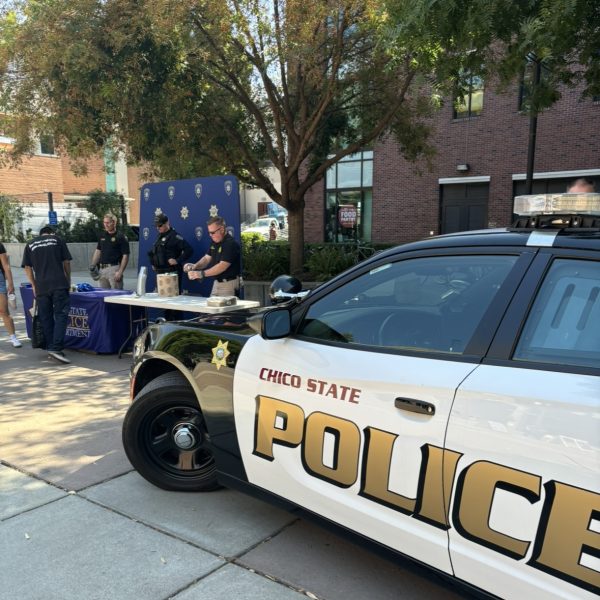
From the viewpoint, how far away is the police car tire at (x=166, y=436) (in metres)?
3.33

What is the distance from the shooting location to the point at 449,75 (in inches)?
238

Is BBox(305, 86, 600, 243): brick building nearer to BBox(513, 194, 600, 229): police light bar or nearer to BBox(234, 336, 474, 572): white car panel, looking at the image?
BBox(513, 194, 600, 229): police light bar

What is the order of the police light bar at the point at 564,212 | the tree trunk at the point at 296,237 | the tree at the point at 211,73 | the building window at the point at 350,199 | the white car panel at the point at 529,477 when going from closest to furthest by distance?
the white car panel at the point at 529,477, the police light bar at the point at 564,212, the tree at the point at 211,73, the tree trunk at the point at 296,237, the building window at the point at 350,199

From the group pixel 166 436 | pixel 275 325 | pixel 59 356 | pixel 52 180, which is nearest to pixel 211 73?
pixel 59 356

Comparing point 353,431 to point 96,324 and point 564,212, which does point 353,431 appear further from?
point 96,324

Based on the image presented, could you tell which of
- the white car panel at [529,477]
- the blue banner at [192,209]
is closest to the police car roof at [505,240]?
the white car panel at [529,477]

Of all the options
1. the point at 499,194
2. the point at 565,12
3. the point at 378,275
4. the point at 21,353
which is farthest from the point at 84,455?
the point at 499,194

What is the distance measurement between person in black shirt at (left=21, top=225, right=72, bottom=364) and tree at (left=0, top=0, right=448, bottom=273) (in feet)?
9.92

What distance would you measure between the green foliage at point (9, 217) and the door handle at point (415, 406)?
2006 centimetres

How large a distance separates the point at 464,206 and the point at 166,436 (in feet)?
61.7

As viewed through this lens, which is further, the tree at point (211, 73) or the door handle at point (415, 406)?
the tree at point (211, 73)

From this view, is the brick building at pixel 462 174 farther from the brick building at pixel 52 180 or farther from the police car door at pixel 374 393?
the police car door at pixel 374 393

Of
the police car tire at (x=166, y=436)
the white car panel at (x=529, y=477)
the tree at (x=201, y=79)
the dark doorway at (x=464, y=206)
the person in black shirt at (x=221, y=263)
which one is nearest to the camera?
the white car panel at (x=529, y=477)

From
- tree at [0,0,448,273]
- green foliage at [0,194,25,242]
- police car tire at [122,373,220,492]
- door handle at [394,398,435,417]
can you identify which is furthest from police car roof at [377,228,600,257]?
green foliage at [0,194,25,242]
